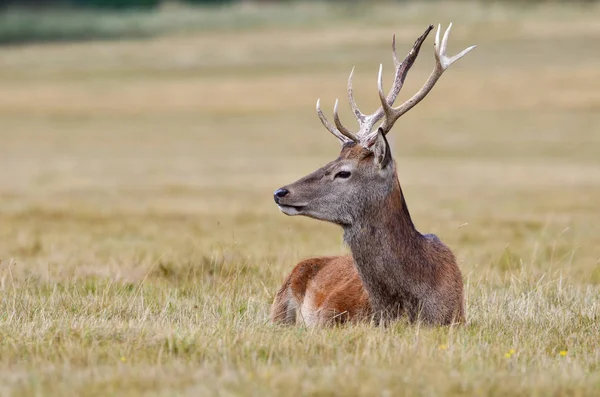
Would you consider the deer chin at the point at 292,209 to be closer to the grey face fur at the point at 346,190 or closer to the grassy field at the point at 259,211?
the grey face fur at the point at 346,190

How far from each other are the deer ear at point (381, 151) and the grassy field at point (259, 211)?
1324mm

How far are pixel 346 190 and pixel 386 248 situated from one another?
542mm

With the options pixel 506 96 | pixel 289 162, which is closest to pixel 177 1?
pixel 506 96

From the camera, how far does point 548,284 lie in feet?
33.0

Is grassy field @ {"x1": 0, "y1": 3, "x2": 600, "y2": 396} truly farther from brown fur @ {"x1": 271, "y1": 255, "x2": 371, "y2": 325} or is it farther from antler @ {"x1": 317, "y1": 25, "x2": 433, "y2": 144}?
antler @ {"x1": 317, "y1": 25, "x2": 433, "y2": 144}

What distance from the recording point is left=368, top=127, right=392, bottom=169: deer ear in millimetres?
8234

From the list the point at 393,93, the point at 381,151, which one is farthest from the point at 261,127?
the point at 381,151

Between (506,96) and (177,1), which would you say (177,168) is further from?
(177,1)

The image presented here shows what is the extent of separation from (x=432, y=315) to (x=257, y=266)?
3746mm

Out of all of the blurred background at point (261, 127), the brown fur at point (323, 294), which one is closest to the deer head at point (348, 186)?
the brown fur at point (323, 294)

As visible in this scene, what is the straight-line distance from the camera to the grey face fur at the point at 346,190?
8.38 meters

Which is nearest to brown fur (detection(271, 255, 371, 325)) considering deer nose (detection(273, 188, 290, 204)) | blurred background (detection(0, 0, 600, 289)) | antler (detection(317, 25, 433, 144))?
deer nose (detection(273, 188, 290, 204))

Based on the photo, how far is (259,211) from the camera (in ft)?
85.0

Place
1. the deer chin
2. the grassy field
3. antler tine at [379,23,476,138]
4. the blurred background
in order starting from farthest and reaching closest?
the blurred background, antler tine at [379,23,476,138], the deer chin, the grassy field
